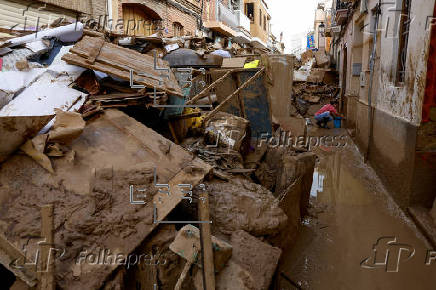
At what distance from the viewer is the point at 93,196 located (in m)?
2.13

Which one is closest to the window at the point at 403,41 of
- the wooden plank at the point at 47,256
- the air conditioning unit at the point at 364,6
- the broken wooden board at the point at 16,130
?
the air conditioning unit at the point at 364,6

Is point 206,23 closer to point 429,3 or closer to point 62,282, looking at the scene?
point 429,3

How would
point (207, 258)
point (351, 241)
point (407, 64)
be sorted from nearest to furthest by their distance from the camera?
point (207, 258) < point (351, 241) < point (407, 64)

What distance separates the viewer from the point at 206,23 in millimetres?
17359

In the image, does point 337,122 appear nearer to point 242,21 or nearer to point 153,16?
point 153,16

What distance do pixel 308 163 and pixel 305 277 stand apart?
163 cm

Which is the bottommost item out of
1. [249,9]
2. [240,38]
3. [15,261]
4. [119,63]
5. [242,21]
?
[15,261]

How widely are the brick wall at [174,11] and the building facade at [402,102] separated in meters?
7.48

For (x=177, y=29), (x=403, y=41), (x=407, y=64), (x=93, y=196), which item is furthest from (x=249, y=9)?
(x=93, y=196)

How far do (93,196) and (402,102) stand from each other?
15.3 feet

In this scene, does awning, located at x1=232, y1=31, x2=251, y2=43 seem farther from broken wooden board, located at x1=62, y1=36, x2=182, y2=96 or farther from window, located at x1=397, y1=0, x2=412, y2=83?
broken wooden board, located at x1=62, y1=36, x2=182, y2=96

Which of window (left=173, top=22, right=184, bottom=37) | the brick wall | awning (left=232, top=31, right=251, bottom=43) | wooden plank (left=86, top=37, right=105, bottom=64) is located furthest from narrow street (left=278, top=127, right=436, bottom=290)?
awning (left=232, top=31, right=251, bottom=43)

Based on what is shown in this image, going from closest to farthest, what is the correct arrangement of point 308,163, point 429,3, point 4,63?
point 4,63
point 429,3
point 308,163

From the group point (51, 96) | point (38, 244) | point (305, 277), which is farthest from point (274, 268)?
point (51, 96)
